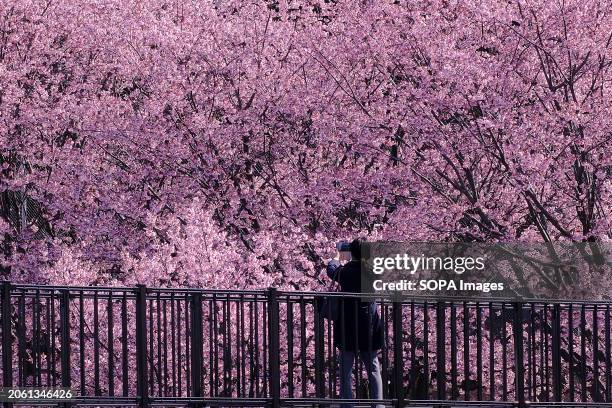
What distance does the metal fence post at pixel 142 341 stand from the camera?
12.0 meters

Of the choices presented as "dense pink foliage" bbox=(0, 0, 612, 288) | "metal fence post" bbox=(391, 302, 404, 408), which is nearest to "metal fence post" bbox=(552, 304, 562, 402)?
"metal fence post" bbox=(391, 302, 404, 408)

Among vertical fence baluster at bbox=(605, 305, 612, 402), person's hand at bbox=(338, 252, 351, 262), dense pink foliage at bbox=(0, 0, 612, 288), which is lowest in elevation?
vertical fence baluster at bbox=(605, 305, 612, 402)

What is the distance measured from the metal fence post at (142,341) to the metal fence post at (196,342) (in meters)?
0.44

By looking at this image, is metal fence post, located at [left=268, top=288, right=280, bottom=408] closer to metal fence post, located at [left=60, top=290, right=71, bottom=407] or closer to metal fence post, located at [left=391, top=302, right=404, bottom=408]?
metal fence post, located at [left=391, top=302, right=404, bottom=408]

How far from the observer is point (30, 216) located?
24.4 metres

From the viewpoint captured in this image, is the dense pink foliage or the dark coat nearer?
the dark coat

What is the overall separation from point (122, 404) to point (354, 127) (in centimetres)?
876

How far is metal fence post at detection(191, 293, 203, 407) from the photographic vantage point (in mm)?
12180

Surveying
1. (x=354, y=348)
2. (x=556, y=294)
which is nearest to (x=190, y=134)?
(x=556, y=294)

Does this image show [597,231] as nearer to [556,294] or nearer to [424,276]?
[556,294]

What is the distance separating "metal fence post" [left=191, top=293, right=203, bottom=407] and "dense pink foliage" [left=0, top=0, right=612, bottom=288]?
584cm

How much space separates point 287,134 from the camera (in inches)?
835
